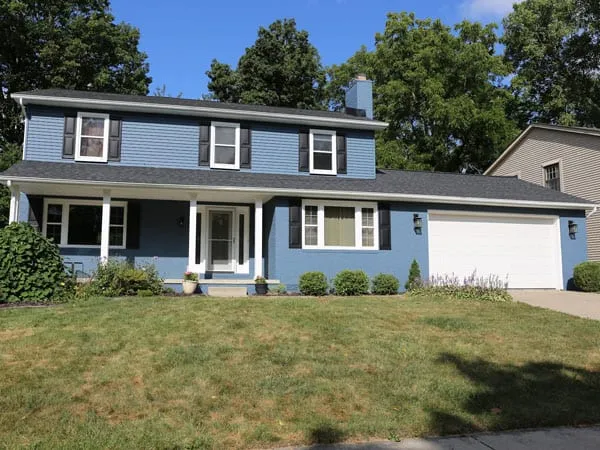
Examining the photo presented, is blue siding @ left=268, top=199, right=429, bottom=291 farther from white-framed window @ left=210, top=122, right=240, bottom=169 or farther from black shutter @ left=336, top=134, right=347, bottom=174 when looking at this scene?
black shutter @ left=336, top=134, right=347, bottom=174

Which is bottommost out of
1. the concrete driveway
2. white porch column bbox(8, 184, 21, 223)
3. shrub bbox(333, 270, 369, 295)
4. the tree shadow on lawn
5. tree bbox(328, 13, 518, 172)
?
the tree shadow on lawn

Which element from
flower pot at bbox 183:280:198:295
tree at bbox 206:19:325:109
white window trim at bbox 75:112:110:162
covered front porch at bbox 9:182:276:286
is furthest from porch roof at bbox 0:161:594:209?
tree at bbox 206:19:325:109

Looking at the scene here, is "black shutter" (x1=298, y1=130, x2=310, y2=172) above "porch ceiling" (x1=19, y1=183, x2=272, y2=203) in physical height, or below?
above

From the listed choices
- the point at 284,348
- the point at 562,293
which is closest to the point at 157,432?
the point at 284,348

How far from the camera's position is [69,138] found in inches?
536

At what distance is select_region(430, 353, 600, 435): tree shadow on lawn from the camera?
485 centimetres

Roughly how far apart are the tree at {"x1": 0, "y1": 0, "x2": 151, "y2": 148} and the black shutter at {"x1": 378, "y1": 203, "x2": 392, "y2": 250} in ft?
60.3

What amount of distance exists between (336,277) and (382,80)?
21912mm

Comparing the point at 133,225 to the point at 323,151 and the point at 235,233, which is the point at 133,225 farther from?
the point at 323,151

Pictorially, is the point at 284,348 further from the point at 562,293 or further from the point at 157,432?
the point at 562,293

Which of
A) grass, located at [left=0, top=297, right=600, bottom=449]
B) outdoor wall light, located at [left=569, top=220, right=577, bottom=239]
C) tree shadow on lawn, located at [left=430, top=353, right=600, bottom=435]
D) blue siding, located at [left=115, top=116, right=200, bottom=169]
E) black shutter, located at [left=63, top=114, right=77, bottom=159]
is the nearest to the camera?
grass, located at [left=0, top=297, right=600, bottom=449]

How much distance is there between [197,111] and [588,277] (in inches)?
475

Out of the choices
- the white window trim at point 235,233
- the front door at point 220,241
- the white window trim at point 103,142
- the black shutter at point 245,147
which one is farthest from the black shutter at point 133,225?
the black shutter at point 245,147

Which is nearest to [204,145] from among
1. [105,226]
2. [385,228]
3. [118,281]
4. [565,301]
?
[105,226]
